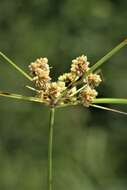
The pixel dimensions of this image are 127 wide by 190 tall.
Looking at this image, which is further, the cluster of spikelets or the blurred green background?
the blurred green background

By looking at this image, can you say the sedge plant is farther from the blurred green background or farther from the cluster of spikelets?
the blurred green background

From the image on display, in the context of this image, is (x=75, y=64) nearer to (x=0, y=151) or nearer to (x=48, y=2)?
(x=0, y=151)

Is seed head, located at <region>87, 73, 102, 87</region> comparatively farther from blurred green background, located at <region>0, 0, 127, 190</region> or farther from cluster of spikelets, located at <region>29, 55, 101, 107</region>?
blurred green background, located at <region>0, 0, 127, 190</region>

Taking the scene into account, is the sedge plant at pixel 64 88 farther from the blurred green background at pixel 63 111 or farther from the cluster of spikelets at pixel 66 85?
the blurred green background at pixel 63 111

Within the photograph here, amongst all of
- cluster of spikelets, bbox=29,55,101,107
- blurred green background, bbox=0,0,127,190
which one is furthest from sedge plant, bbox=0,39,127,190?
blurred green background, bbox=0,0,127,190

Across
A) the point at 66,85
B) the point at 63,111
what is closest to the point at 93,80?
the point at 66,85

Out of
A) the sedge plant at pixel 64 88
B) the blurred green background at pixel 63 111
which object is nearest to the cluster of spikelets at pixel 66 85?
the sedge plant at pixel 64 88

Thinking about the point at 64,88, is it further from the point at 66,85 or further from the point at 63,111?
the point at 63,111
